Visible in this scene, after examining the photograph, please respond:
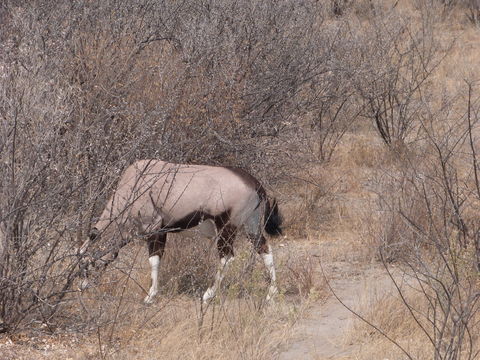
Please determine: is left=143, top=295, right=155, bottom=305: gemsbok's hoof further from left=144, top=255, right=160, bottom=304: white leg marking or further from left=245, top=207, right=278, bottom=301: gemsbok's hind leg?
left=245, top=207, right=278, bottom=301: gemsbok's hind leg

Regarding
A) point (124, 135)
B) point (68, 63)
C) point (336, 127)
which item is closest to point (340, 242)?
point (124, 135)

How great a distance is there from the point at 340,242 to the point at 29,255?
418cm

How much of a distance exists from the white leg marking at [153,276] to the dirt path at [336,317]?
1136 mm

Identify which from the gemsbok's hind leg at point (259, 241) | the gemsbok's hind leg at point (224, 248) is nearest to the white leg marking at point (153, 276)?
the gemsbok's hind leg at point (224, 248)

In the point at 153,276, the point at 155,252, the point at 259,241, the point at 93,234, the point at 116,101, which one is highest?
the point at 116,101

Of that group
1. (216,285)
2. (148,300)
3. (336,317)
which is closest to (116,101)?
(148,300)

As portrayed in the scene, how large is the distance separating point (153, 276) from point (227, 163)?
2.67 m

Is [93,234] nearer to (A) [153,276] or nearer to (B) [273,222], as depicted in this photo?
(A) [153,276]

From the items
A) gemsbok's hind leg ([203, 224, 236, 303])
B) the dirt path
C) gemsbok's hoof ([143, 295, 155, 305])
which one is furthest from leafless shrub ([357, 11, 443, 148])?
gemsbok's hoof ([143, 295, 155, 305])

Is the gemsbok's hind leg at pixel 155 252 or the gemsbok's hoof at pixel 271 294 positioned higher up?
the gemsbok's hind leg at pixel 155 252

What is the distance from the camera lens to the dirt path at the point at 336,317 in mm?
6184

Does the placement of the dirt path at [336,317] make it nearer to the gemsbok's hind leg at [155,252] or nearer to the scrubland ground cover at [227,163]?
the scrubland ground cover at [227,163]

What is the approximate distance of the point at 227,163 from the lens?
977 cm

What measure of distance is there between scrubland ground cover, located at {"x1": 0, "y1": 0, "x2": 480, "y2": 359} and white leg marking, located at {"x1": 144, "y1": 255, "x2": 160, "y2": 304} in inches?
4.1
